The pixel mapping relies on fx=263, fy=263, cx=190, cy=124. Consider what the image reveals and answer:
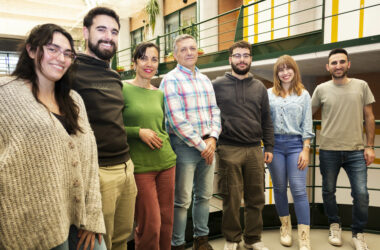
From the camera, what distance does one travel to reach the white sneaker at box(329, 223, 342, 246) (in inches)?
98.7

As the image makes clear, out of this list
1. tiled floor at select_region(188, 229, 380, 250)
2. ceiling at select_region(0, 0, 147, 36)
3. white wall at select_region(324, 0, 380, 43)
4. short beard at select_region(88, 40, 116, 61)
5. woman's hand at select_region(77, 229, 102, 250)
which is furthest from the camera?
ceiling at select_region(0, 0, 147, 36)

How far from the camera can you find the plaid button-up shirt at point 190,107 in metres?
2.00

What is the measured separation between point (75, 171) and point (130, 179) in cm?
47

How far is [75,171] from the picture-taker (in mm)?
1205

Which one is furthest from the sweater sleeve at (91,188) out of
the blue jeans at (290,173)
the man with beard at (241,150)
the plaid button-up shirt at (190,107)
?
the blue jeans at (290,173)

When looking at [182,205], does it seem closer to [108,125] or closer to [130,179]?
[130,179]

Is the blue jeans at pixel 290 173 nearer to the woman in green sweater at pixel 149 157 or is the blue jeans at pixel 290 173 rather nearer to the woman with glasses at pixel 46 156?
the woman in green sweater at pixel 149 157

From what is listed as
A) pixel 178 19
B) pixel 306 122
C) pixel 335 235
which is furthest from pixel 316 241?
pixel 178 19

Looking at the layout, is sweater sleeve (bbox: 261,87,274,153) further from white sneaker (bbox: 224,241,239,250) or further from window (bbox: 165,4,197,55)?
window (bbox: 165,4,197,55)

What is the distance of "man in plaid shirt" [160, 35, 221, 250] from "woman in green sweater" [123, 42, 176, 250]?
0.13 metres

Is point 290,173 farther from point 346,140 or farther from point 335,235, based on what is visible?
point 335,235

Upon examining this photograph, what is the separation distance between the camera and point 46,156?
1.07 m

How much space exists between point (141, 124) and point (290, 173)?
145 cm

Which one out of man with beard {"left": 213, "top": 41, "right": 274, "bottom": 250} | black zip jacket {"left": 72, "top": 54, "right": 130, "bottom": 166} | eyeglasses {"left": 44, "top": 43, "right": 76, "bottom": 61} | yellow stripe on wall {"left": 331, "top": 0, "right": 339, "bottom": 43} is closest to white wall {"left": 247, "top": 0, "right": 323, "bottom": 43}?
yellow stripe on wall {"left": 331, "top": 0, "right": 339, "bottom": 43}
